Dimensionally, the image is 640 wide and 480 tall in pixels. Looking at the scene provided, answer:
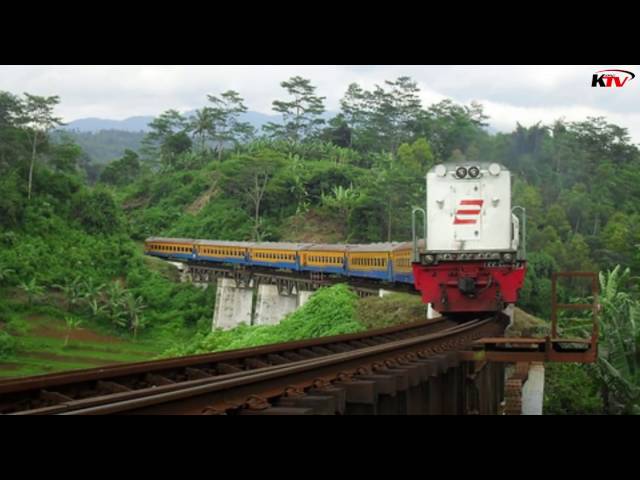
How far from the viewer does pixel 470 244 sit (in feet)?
44.8

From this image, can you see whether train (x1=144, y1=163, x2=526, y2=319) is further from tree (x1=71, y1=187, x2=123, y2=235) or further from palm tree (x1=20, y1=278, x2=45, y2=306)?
tree (x1=71, y1=187, x2=123, y2=235)

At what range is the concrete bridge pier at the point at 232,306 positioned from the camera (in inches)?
1417

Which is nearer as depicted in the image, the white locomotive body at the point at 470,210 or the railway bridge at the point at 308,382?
the railway bridge at the point at 308,382

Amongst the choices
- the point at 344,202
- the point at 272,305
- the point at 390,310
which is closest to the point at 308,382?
the point at 390,310

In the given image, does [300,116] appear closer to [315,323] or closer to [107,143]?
[315,323]

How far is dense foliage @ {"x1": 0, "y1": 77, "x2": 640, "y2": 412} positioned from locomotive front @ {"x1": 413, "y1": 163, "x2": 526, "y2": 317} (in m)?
13.4

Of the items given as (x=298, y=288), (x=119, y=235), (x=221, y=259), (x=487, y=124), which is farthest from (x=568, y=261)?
(x=487, y=124)

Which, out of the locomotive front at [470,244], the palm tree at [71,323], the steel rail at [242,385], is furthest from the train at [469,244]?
the palm tree at [71,323]

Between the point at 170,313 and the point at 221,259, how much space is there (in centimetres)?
375

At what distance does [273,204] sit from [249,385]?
39446 mm

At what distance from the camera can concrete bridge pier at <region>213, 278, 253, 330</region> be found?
1417 inches

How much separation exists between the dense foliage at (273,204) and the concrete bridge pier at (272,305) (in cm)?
458

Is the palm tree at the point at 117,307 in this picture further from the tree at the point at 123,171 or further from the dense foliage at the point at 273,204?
the tree at the point at 123,171

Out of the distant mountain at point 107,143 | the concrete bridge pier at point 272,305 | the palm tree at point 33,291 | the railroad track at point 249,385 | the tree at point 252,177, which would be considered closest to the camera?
the railroad track at point 249,385
